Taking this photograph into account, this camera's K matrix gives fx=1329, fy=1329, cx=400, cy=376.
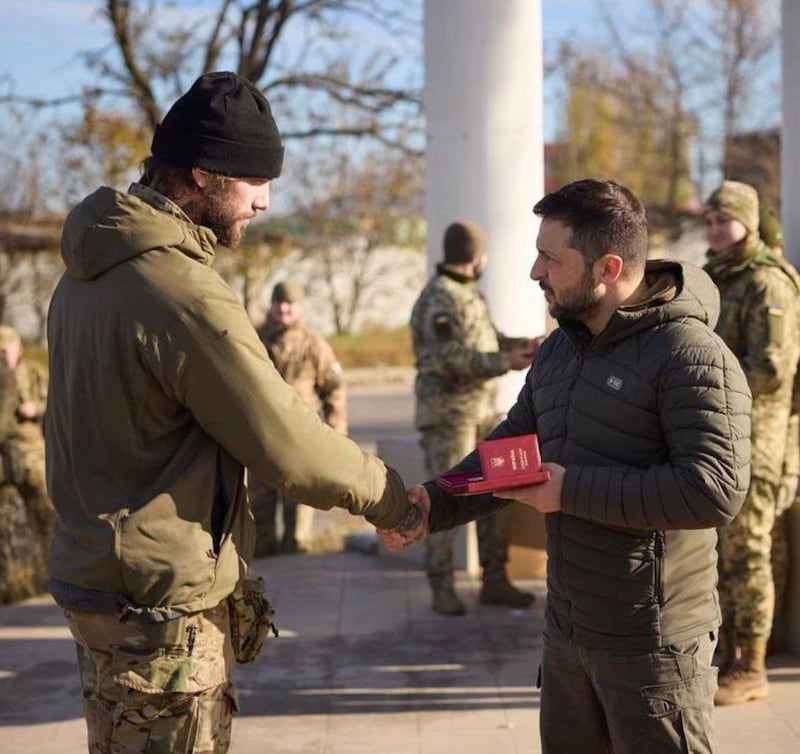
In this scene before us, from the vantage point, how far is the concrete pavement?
5465 mm

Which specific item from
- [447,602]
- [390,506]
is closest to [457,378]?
[447,602]

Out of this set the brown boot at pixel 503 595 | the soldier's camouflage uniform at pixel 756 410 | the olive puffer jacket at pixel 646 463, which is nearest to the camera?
the olive puffer jacket at pixel 646 463

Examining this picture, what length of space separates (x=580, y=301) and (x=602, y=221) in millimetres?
203

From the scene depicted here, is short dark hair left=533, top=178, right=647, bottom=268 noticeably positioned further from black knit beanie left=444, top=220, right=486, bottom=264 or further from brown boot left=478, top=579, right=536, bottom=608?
brown boot left=478, top=579, right=536, bottom=608

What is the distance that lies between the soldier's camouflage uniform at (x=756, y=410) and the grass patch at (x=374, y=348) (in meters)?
22.9

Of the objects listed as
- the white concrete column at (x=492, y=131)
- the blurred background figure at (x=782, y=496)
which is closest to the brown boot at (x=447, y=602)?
the white concrete column at (x=492, y=131)

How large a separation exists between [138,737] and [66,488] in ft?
1.94

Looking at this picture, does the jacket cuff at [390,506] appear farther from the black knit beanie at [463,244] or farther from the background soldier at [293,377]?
the background soldier at [293,377]

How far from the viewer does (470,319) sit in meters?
7.27

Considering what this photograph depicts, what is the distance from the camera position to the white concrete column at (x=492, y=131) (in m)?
8.38

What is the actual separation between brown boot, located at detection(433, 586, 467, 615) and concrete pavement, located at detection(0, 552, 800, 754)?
74 millimetres

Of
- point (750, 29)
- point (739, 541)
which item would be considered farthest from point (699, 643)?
point (750, 29)

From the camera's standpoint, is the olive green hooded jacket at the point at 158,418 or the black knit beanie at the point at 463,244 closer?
the olive green hooded jacket at the point at 158,418

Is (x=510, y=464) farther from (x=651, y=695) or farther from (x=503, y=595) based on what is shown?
(x=503, y=595)
